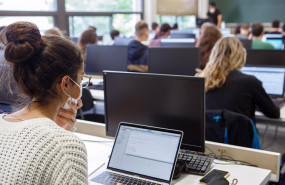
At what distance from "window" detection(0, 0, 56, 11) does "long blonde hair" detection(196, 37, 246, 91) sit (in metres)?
4.17

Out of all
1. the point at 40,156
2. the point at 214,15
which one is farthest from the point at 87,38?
the point at 214,15

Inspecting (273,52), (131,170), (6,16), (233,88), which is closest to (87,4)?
(6,16)

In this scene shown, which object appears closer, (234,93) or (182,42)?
(234,93)

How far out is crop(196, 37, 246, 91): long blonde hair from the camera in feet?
8.13

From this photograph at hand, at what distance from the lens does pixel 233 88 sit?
2.48 m

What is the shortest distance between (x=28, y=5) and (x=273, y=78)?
14.7ft

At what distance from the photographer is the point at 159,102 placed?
1.69 meters

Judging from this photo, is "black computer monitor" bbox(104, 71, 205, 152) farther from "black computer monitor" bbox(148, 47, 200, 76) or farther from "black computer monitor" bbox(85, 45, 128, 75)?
"black computer monitor" bbox(85, 45, 128, 75)

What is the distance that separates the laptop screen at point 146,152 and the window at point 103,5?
557cm

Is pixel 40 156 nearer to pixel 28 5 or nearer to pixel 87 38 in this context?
pixel 87 38

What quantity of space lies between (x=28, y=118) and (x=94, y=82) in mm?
2842

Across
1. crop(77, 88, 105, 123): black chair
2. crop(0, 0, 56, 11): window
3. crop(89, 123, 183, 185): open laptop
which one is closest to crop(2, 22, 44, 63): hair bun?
crop(89, 123, 183, 185): open laptop

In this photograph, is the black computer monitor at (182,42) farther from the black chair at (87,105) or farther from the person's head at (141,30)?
the black chair at (87,105)

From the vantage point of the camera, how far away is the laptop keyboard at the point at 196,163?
159 centimetres
